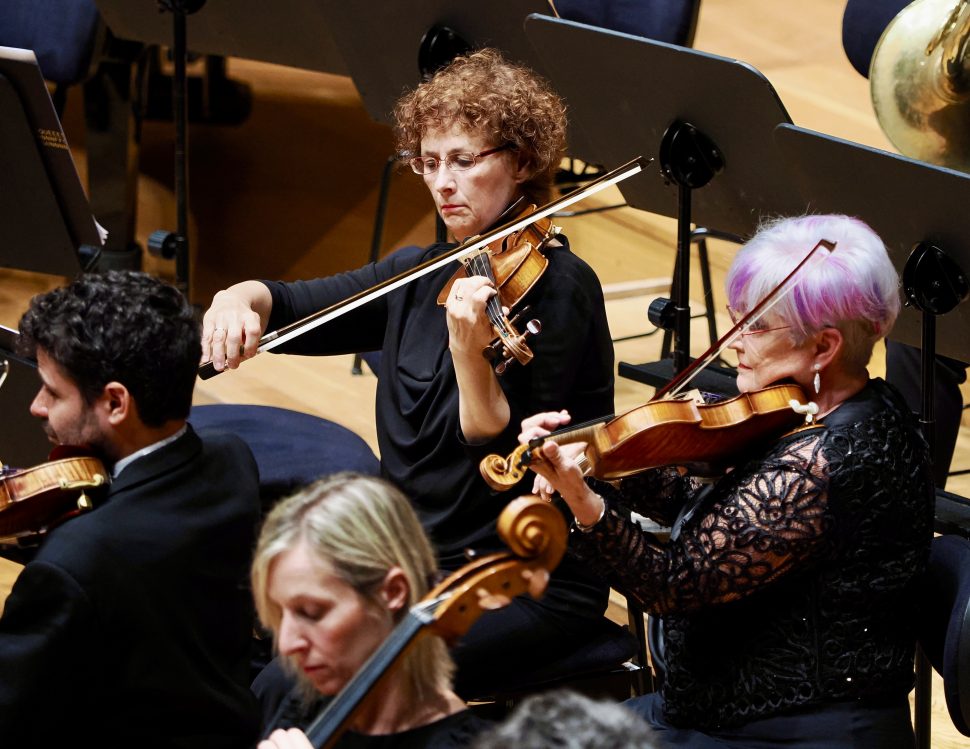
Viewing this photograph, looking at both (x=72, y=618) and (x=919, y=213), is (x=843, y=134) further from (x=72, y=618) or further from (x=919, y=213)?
(x=72, y=618)

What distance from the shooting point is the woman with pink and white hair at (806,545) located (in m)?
1.68

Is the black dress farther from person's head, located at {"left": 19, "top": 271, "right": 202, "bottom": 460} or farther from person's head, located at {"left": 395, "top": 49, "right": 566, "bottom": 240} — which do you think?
person's head, located at {"left": 19, "top": 271, "right": 202, "bottom": 460}

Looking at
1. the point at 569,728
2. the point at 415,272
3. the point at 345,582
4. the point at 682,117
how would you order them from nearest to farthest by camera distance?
the point at 569,728
the point at 345,582
the point at 415,272
the point at 682,117

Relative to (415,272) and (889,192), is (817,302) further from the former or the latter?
(415,272)

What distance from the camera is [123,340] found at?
176cm

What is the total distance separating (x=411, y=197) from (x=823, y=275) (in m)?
3.56

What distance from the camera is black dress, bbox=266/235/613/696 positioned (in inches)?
80.5

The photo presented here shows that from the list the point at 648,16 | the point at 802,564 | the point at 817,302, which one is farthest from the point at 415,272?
the point at 648,16

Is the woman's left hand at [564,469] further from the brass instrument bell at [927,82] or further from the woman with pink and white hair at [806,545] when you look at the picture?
the brass instrument bell at [927,82]

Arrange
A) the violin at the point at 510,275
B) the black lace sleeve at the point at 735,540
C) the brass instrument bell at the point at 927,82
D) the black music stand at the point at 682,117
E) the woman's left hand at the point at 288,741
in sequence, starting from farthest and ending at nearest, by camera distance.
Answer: the brass instrument bell at the point at 927,82, the black music stand at the point at 682,117, the violin at the point at 510,275, the black lace sleeve at the point at 735,540, the woman's left hand at the point at 288,741

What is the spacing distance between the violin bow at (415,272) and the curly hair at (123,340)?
0.38 meters

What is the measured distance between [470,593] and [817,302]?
2.16 feet

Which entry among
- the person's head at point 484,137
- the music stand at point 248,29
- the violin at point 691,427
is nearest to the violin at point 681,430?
the violin at point 691,427

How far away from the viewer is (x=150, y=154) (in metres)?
5.37
